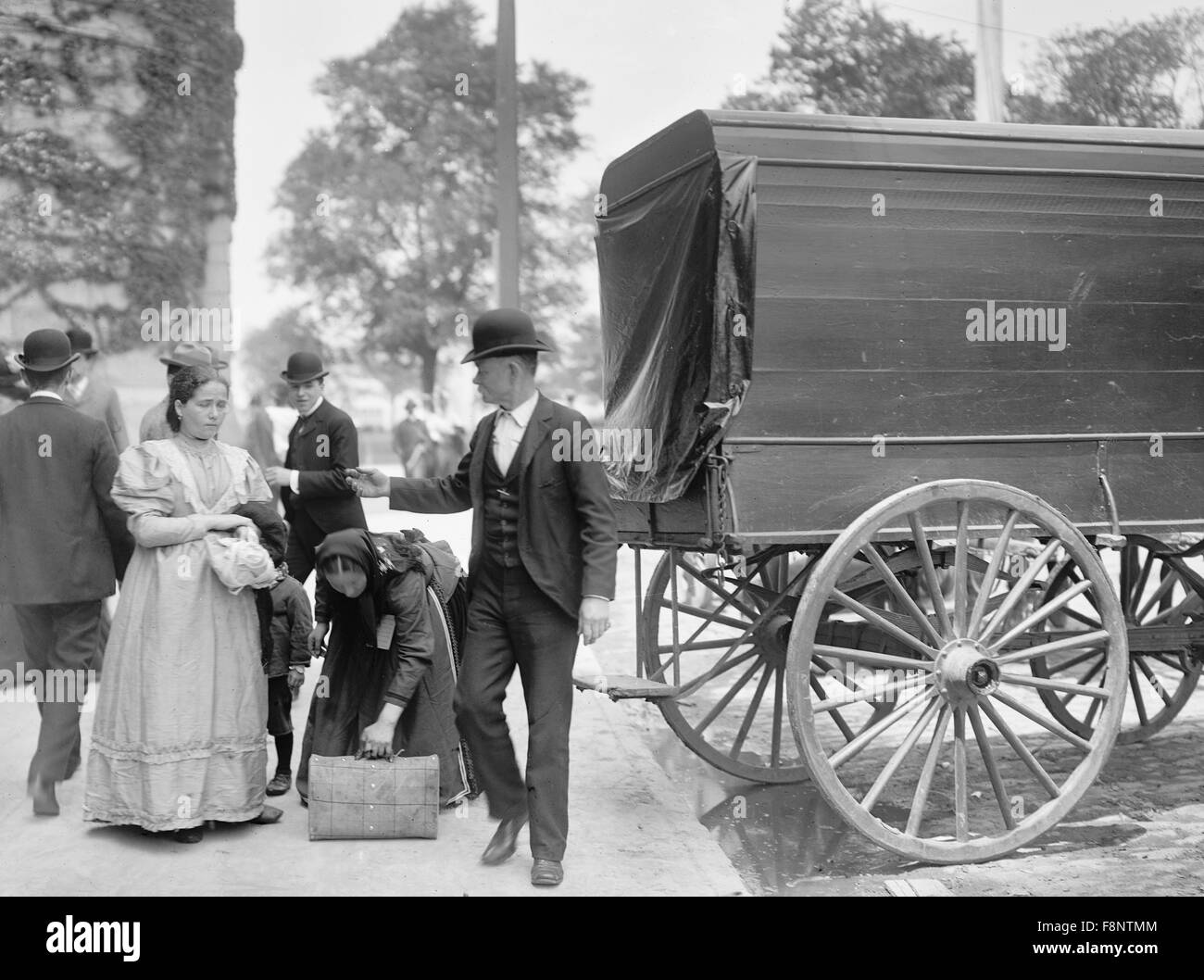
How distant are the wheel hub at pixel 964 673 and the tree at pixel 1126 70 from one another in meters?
8.89

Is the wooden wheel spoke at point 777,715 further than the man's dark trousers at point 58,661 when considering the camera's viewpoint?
Yes

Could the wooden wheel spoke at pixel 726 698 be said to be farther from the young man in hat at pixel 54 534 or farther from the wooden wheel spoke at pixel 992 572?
the young man in hat at pixel 54 534

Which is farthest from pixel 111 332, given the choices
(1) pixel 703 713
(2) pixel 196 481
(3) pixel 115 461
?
(1) pixel 703 713

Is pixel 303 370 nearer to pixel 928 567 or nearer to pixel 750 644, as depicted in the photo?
pixel 750 644

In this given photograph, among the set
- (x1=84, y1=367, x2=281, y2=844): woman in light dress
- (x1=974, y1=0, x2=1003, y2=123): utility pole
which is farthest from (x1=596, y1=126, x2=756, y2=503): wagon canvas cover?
(x1=974, y1=0, x2=1003, y2=123): utility pole

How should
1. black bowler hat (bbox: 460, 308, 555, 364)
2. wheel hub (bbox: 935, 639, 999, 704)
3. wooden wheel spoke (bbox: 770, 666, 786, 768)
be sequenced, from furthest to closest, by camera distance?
wooden wheel spoke (bbox: 770, 666, 786, 768) → wheel hub (bbox: 935, 639, 999, 704) → black bowler hat (bbox: 460, 308, 555, 364)

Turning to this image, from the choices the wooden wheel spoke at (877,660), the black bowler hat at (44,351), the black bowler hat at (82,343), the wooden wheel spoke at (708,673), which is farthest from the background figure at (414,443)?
the wooden wheel spoke at (877,660)

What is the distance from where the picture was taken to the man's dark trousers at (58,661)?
4.63m

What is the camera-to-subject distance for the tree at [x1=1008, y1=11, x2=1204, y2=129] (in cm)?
1112

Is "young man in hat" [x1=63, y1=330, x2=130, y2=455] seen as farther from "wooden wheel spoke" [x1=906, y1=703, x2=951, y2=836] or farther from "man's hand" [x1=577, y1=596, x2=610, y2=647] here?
"wooden wheel spoke" [x1=906, y1=703, x2=951, y2=836]

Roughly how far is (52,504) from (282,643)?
1037 millimetres

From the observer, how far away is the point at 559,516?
396cm

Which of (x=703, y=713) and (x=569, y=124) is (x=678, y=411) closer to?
(x=703, y=713)

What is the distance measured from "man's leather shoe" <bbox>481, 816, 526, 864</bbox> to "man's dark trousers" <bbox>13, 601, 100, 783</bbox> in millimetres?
1805
